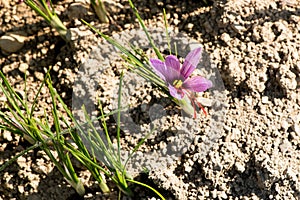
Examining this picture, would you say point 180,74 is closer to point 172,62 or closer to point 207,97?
point 172,62

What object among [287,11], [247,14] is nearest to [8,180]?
[247,14]

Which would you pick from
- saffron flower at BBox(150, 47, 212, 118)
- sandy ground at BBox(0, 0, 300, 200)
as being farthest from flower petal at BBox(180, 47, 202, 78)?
sandy ground at BBox(0, 0, 300, 200)

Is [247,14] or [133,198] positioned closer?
[133,198]

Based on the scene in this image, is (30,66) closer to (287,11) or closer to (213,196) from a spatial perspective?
(213,196)

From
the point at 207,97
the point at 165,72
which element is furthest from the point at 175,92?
the point at 207,97

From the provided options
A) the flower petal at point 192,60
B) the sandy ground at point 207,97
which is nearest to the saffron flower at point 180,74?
the flower petal at point 192,60

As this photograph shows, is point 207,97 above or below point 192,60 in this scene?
below

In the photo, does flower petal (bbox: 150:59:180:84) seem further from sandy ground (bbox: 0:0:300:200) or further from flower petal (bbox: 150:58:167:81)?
sandy ground (bbox: 0:0:300:200)
